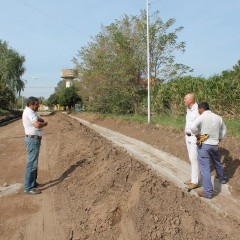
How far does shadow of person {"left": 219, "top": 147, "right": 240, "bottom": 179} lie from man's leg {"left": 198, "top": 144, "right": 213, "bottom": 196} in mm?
1609

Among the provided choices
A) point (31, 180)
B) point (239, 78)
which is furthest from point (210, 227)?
point (239, 78)

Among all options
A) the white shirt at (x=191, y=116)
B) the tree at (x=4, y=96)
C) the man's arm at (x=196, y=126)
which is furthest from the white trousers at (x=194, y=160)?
the tree at (x=4, y=96)

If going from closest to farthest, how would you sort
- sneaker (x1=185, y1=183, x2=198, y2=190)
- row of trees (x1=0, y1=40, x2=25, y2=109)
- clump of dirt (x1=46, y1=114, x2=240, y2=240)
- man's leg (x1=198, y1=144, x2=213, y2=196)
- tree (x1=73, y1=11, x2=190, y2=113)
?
1. clump of dirt (x1=46, y1=114, x2=240, y2=240)
2. man's leg (x1=198, y1=144, x2=213, y2=196)
3. sneaker (x1=185, y1=183, x2=198, y2=190)
4. tree (x1=73, y1=11, x2=190, y2=113)
5. row of trees (x1=0, y1=40, x2=25, y2=109)

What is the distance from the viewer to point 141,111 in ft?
105

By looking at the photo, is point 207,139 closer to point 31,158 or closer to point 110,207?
point 110,207

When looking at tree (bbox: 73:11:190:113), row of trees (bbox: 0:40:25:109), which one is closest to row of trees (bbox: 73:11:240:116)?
tree (bbox: 73:11:190:113)

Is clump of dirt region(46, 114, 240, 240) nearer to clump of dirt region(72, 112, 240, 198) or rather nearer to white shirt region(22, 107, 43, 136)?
white shirt region(22, 107, 43, 136)

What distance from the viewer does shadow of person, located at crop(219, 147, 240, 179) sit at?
29.6 ft

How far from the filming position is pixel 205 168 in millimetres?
7363

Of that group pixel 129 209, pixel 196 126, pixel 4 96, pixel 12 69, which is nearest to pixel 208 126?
pixel 196 126

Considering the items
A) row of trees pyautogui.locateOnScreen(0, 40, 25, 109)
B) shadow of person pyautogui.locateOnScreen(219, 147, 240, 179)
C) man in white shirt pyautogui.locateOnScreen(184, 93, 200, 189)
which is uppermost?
row of trees pyautogui.locateOnScreen(0, 40, 25, 109)

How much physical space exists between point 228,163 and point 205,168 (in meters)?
2.48

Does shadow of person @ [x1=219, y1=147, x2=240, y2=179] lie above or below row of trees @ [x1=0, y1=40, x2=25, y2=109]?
below

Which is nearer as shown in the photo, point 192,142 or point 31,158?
point 192,142
